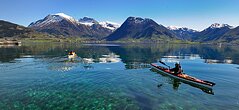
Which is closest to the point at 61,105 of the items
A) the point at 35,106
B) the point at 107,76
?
the point at 35,106

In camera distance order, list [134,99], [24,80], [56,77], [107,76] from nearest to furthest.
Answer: [134,99] < [24,80] < [56,77] < [107,76]

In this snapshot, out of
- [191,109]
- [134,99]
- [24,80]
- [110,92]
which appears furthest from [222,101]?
Result: [24,80]

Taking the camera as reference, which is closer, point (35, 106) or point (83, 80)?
point (35, 106)

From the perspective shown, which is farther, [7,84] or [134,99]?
[7,84]

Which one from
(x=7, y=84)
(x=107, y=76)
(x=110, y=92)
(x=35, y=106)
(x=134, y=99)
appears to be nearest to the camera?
(x=35, y=106)

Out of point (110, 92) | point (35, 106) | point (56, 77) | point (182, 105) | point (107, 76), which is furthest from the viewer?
point (107, 76)

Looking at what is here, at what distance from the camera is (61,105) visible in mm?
30094

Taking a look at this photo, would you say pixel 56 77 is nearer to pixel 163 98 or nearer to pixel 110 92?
pixel 110 92

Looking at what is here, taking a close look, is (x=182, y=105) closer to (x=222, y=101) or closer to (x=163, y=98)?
(x=163, y=98)

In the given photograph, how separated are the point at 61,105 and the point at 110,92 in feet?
34.4

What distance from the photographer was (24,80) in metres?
45.9

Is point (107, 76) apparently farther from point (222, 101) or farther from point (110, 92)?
point (222, 101)

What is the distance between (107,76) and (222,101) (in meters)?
27.9

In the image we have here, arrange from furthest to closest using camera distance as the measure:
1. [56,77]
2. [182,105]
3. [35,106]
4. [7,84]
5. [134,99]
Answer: [56,77]
[7,84]
[134,99]
[182,105]
[35,106]
